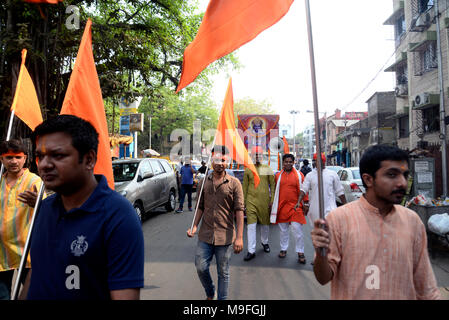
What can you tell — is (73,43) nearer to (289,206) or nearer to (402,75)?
(289,206)

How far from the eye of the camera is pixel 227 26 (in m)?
2.78

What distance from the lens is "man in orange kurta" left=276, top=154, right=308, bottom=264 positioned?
20.4 ft

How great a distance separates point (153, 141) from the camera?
47281mm

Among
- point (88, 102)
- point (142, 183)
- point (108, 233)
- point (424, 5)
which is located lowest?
point (142, 183)

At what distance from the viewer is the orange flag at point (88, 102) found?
2.53 meters

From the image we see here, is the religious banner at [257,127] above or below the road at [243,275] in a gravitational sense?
above

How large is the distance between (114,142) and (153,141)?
101ft

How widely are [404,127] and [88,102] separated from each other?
2615cm

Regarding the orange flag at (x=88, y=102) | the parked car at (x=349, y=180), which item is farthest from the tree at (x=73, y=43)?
the parked car at (x=349, y=180)

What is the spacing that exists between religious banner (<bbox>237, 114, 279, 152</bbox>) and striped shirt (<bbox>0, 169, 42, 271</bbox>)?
38.6 ft

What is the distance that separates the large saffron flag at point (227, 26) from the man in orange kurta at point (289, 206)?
3779mm

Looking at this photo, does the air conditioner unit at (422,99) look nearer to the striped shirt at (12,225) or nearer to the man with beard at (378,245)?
the man with beard at (378,245)

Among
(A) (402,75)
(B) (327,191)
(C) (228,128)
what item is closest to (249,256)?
(B) (327,191)

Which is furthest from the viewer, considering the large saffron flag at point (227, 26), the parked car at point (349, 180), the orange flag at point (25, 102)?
the parked car at point (349, 180)
